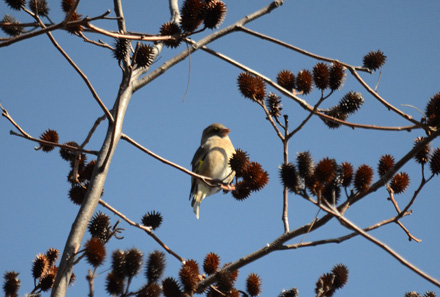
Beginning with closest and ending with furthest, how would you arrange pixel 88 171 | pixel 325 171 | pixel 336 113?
pixel 325 171
pixel 88 171
pixel 336 113

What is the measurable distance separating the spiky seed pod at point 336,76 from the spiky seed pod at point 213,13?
1.18 meters

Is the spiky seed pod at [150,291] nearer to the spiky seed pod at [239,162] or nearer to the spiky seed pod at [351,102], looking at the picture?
the spiky seed pod at [239,162]

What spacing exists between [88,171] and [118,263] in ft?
3.46

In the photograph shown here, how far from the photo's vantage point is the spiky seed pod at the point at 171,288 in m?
3.93

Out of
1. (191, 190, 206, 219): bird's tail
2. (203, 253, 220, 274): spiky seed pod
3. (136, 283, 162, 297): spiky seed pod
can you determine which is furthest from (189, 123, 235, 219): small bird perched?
(136, 283, 162, 297): spiky seed pod

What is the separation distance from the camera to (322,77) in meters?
4.73

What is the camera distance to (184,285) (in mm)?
3920

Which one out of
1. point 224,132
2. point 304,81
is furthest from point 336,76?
point 224,132

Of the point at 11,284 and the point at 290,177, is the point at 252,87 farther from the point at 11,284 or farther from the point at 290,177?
the point at 11,284

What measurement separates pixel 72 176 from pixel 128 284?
113 cm

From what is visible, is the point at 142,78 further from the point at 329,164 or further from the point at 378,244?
the point at 378,244

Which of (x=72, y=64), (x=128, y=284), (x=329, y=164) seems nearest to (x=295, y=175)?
(x=329, y=164)

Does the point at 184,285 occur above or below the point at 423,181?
below

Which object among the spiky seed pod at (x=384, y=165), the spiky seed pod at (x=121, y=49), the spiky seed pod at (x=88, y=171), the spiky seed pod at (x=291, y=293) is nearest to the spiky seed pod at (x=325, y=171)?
the spiky seed pod at (x=384, y=165)
